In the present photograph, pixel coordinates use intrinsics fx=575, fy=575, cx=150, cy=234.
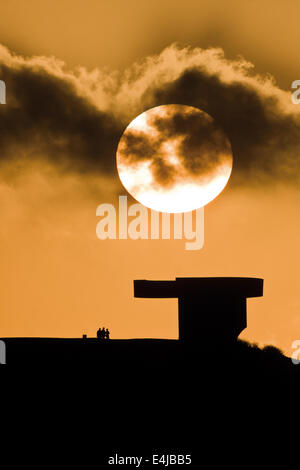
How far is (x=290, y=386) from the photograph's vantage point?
82.2 feet

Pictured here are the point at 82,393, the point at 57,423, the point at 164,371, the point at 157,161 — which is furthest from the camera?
the point at 157,161

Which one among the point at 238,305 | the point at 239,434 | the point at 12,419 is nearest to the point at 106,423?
the point at 12,419

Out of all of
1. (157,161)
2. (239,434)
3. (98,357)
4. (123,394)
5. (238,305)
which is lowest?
(239,434)

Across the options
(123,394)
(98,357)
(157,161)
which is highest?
(157,161)

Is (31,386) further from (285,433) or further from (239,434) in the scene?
(285,433)

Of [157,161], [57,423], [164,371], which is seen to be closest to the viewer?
[57,423]

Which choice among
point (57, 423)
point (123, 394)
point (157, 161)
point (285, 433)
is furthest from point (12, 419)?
point (157, 161)

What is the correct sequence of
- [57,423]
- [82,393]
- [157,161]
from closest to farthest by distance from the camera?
1. [57,423]
2. [82,393]
3. [157,161]

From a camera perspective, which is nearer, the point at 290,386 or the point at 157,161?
the point at 290,386

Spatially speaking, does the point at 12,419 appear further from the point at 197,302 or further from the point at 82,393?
the point at 197,302

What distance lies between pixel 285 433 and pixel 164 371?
5.56 metres

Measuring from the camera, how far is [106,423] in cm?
1997

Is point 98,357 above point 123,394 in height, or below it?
above

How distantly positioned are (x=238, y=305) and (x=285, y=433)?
621 cm
